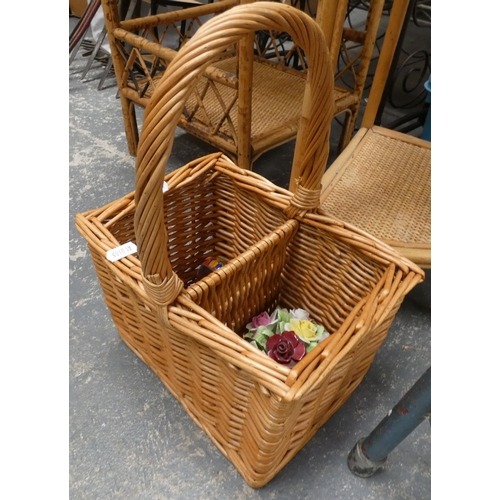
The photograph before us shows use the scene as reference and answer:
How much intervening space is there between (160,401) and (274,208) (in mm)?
453

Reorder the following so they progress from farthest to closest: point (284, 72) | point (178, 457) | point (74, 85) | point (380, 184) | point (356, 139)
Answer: point (74, 85), point (284, 72), point (356, 139), point (380, 184), point (178, 457)

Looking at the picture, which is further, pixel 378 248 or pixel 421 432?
pixel 421 432

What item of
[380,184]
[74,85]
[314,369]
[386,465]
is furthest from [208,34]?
[74,85]

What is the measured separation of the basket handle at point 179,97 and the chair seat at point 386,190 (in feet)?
1.05

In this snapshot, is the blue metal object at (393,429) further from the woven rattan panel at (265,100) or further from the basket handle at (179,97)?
the woven rattan panel at (265,100)

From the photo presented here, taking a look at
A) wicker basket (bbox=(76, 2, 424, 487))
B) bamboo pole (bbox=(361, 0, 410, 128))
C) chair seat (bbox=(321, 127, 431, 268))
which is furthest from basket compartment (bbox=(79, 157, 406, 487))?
bamboo pole (bbox=(361, 0, 410, 128))

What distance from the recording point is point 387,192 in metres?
0.92

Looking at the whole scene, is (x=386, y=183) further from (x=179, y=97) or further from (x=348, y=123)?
(x=179, y=97)

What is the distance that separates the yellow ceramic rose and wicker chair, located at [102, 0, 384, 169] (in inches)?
18.2

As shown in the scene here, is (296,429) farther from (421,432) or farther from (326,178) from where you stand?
(326,178)

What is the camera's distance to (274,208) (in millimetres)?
777

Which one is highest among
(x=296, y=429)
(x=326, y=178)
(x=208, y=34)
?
(x=208, y=34)

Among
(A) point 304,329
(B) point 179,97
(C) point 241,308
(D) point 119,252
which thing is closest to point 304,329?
(A) point 304,329

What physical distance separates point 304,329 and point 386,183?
43 centimetres
